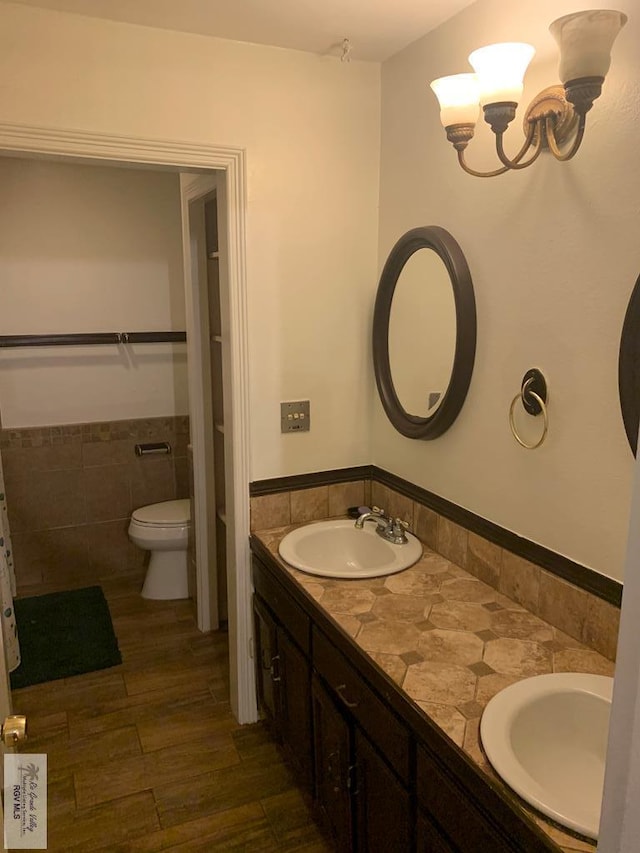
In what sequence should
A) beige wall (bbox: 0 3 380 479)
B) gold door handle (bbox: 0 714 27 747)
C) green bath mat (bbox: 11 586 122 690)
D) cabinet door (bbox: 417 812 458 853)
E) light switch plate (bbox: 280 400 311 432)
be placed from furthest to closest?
green bath mat (bbox: 11 586 122 690) → light switch plate (bbox: 280 400 311 432) → beige wall (bbox: 0 3 380 479) → cabinet door (bbox: 417 812 458 853) → gold door handle (bbox: 0 714 27 747)

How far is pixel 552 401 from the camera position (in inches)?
65.9

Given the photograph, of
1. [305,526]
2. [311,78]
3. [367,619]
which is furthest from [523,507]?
[311,78]

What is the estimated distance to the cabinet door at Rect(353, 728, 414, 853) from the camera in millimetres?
1482

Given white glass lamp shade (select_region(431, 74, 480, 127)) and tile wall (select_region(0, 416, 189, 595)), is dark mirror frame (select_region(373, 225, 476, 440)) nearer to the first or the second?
white glass lamp shade (select_region(431, 74, 480, 127))

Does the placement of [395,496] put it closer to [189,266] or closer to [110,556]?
[189,266]

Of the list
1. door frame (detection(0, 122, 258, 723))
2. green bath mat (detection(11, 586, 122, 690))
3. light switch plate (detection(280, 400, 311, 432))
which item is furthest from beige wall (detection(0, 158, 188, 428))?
light switch plate (detection(280, 400, 311, 432))

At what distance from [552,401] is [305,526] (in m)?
1.06

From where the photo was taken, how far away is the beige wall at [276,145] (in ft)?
6.30

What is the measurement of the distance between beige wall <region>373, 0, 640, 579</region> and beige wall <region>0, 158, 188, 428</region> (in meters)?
1.97

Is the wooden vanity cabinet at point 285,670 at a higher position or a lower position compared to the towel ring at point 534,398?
lower

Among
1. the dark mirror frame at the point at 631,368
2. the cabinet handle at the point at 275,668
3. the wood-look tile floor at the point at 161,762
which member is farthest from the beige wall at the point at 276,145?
the dark mirror frame at the point at 631,368

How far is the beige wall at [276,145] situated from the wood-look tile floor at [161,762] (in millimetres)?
1043

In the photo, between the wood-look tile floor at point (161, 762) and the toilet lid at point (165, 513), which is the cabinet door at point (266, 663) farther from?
the toilet lid at point (165, 513)

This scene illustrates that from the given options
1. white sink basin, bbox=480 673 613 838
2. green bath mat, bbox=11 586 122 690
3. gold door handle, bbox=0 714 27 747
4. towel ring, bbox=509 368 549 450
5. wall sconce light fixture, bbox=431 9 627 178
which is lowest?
green bath mat, bbox=11 586 122 690
